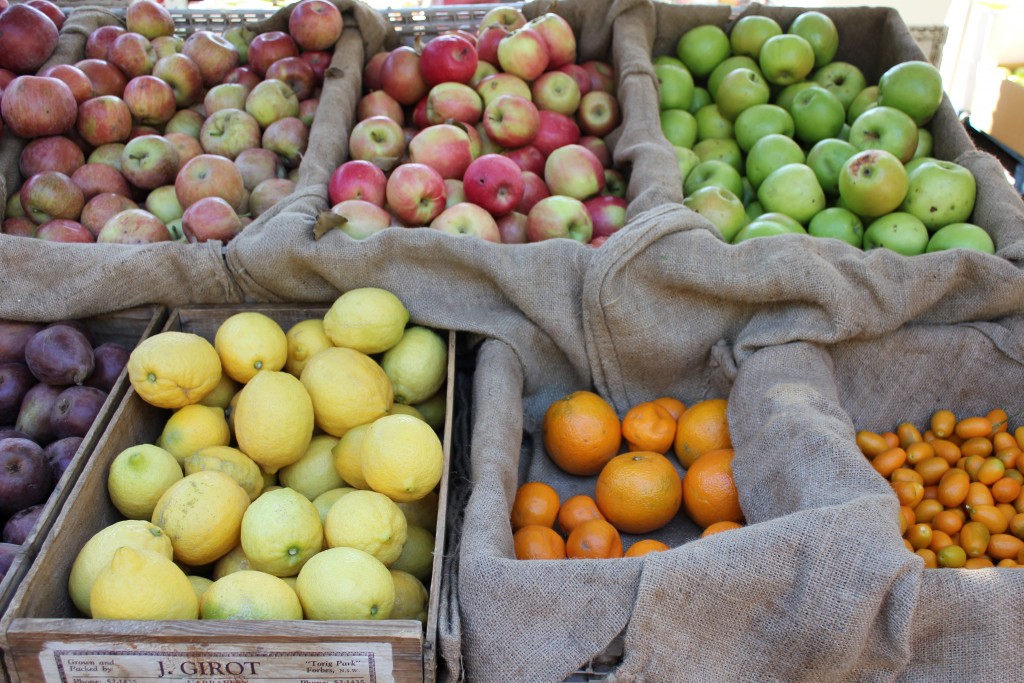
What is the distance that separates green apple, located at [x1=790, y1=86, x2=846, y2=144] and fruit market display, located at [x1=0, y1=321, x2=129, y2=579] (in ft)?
7.03

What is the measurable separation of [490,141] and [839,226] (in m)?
1.07

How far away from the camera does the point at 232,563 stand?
149cm

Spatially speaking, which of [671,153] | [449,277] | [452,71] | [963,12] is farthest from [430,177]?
[963,12]

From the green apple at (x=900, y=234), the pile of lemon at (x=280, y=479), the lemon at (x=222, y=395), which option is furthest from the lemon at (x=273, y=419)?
the green apple at (x=900, y=234)

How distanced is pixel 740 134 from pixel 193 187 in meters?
1.71

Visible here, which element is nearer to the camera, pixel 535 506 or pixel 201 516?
pixel 201 516

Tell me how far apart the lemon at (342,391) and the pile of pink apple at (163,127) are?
25.8 inches

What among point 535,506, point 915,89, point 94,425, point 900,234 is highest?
point 915,89

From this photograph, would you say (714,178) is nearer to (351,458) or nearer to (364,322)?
(364,322)

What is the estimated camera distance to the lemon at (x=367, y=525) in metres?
1.42

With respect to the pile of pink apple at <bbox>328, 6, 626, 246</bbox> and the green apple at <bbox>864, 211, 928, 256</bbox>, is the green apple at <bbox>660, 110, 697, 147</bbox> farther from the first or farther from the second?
the green apple at <bbox>864, 211, 928, 256</bbox>

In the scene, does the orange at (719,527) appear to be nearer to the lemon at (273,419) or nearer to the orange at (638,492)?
the orange at (638,492)

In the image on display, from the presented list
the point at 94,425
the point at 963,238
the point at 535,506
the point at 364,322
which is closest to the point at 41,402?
the point at 94,425

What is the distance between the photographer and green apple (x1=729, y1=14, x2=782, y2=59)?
283cm
